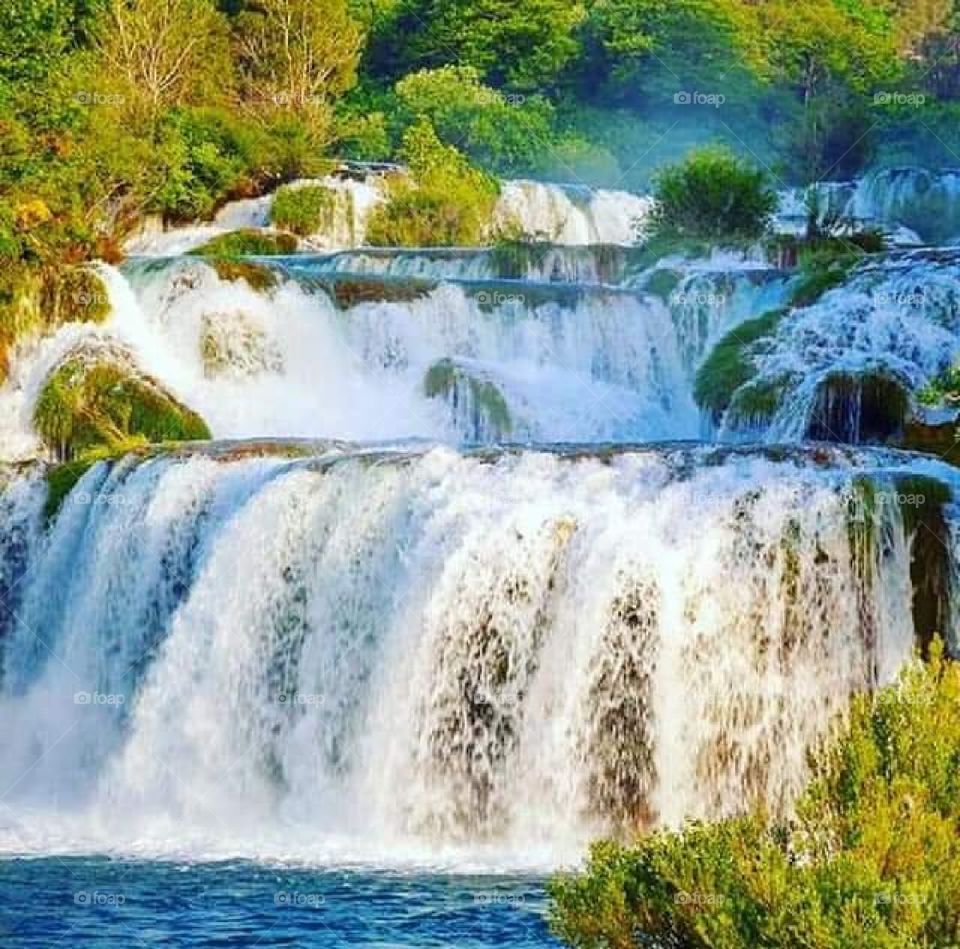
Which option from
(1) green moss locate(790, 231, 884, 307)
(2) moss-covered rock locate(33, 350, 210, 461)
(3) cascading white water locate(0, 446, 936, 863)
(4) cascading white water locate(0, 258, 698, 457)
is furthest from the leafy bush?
(3) cascading white water locate(0, 446, 936, 863)

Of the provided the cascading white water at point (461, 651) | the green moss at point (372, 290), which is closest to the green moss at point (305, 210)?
the green moss at point (372, 290)

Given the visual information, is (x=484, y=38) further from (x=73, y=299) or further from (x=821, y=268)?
(x=821, y=268)

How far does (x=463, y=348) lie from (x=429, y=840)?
9395 millimetres

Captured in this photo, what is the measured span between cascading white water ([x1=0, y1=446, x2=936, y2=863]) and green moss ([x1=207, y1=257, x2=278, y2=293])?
6.28 metres

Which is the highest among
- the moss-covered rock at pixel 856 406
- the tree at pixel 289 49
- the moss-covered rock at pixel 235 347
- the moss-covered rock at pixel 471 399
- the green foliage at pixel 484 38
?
the green foliage at pixel 484 38

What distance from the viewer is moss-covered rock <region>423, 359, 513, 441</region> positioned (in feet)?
70.4

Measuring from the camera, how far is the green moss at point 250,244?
28484mm

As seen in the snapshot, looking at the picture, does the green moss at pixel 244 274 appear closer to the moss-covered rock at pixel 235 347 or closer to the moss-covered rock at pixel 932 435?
the moss-covered rock at pixel 235 347

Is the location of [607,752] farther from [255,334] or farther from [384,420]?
[255,334]

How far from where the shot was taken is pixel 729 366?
20219mm

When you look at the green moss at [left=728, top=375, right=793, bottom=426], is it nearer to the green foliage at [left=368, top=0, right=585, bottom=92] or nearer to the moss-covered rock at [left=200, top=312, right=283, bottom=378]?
the moss-covered rock at [left=200, top=312, right=283, bottom=378]

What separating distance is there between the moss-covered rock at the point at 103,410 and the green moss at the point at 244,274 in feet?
6.49

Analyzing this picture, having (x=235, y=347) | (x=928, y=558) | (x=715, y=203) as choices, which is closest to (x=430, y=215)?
(x=715, y=203)

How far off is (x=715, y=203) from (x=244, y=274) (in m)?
6.85
